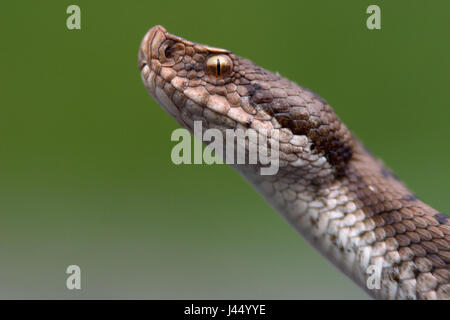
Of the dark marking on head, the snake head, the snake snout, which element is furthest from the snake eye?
the snake snout

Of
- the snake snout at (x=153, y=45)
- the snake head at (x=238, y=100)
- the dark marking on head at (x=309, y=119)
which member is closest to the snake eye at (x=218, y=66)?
the snake head at (x=238, y=100)

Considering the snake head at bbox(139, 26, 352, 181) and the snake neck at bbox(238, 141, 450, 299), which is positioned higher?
the snake head at bbox(139, 26, 352, 181)

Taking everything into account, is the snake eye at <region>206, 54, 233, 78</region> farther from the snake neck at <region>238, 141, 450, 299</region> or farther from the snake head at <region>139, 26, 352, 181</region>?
the snake neck at <region>238, 141, 450, 299</region>

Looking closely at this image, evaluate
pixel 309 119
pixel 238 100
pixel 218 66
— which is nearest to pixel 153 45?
pixel 218 66

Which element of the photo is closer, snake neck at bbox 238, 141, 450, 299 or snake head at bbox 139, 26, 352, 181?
snake neck at bbox 238, 141, 450, 299

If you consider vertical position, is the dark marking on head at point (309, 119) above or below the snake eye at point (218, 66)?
below

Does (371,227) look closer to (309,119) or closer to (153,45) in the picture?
(309,119)

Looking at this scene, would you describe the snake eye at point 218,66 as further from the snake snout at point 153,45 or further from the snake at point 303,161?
the snake snout at point 153,45

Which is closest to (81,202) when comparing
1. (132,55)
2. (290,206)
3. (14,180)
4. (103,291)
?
(14,180)
